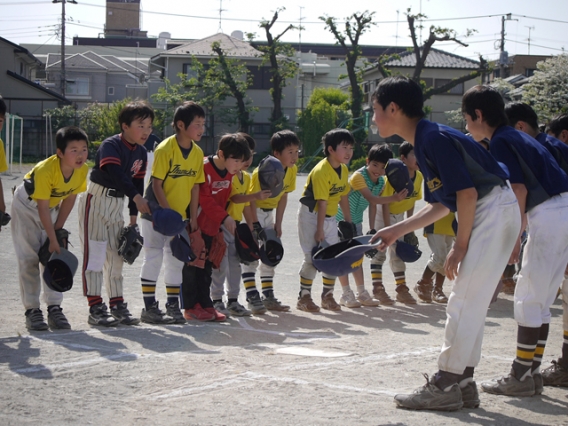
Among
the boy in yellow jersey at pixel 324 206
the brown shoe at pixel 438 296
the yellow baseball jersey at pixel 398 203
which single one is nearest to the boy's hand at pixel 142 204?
the boy in yellow jersey at pixel 324 206

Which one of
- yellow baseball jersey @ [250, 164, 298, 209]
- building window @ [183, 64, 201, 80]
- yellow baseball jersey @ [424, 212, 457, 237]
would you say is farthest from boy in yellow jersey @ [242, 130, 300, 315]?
building window @ [183, 64, 201, 80]

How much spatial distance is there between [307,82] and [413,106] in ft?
188

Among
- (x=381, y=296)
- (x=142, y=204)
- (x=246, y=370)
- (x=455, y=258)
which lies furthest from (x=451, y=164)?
(x=381, y=296)

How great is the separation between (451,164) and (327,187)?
3732 millimetres

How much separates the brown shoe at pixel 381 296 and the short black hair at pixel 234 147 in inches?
94.3

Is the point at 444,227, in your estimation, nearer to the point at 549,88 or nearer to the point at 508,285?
the point at 508,285

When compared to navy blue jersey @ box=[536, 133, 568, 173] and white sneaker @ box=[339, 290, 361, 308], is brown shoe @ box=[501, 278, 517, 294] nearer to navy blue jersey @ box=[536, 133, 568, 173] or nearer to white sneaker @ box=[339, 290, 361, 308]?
white sneaker @ box=[339, 290, 361, 308]

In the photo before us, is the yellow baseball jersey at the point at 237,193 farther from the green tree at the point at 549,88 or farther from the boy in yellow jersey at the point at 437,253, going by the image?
the green tree at the point at 549,88

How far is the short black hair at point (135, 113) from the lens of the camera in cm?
643

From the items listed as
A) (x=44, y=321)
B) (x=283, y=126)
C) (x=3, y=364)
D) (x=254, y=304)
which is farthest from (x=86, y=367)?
(x=283, y=126)

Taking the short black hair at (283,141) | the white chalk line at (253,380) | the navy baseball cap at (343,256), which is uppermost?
the short black hair at (283,141)

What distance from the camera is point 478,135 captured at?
15.8 ft

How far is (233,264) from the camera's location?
7270 mm

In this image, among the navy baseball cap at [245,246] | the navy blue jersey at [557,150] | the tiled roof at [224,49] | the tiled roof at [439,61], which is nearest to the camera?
the navy blue jersey at [557,150]
